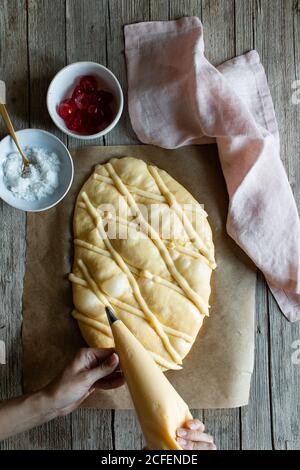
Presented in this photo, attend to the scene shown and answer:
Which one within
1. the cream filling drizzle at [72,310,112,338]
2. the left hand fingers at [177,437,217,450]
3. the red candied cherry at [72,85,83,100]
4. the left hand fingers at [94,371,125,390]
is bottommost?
the left hand fingers at [177,437,217,450]

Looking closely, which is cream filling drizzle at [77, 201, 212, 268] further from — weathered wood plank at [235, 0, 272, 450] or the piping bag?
the piping bag

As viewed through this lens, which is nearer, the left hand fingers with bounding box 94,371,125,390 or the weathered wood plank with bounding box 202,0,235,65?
the left hand fingers with bounding box 94,371,125,390

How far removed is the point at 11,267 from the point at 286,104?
893 mm

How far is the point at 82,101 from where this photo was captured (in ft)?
4.49

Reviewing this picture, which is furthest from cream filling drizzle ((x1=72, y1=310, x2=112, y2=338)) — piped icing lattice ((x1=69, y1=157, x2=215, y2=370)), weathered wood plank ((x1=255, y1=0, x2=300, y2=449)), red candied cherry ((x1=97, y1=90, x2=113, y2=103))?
red candied cherry ((x1=97, y1=90, x2=113, y2=103))

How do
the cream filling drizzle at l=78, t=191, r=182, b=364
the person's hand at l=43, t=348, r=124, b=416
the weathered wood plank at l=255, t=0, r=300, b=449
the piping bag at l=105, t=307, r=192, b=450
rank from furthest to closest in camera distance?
1. the weathered wood plank at l=255, t=0, r=300, b=449
2. the cream filling drizzle at l=78, t=191, r=182, b=364
3. the person's hand at l=43, t=348, r=124, b=416
4. the piping bag at l=105, t=307, r=192, b=450

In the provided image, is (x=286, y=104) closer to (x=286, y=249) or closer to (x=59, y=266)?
(x=286, y=249)

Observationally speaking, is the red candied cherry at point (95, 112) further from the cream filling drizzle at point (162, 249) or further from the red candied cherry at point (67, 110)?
the cream filling drizzle at point (162, 249)

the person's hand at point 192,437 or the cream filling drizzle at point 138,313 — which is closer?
the person's hand at point 192,437

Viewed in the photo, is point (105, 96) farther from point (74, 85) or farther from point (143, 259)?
point (143, 259)

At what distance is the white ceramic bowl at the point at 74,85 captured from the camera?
135 cm

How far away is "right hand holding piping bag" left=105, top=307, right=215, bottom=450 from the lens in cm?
96

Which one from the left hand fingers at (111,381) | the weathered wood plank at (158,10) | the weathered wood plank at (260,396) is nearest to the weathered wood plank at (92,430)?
the left hand fingers at (111,381)
